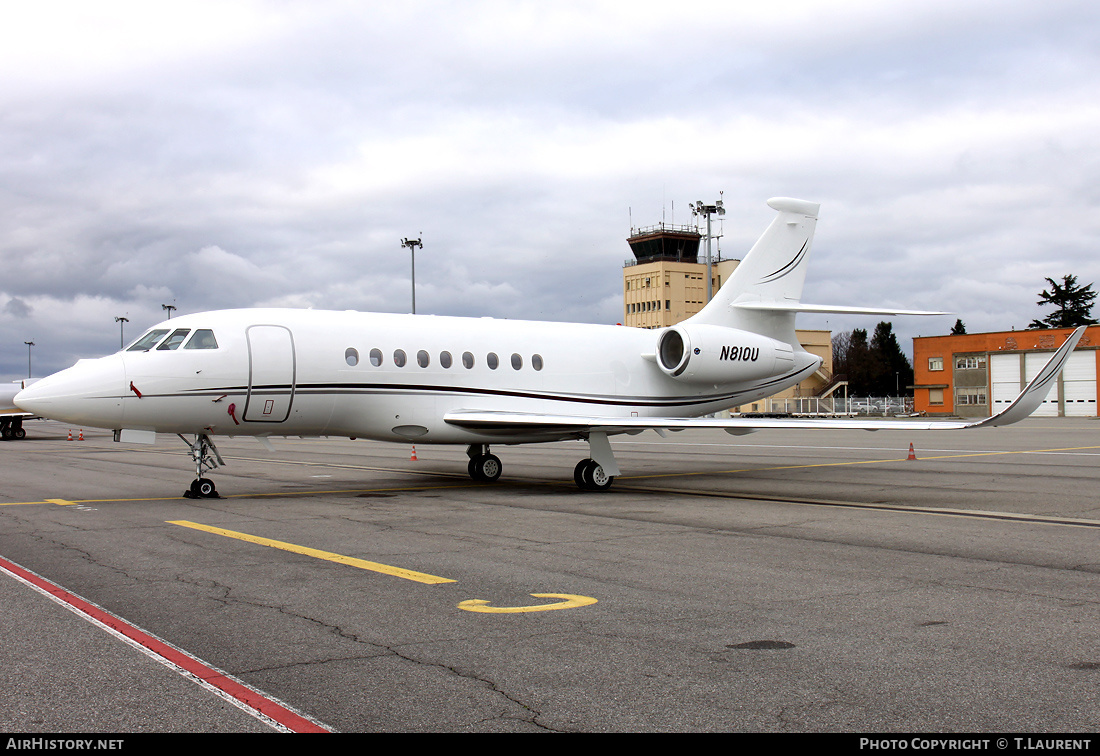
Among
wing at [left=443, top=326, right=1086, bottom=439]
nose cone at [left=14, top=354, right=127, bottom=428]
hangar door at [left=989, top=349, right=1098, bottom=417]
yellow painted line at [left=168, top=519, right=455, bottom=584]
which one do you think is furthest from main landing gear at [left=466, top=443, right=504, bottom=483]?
hangar door at [left=989, top=349, right=1098, bottom=417]

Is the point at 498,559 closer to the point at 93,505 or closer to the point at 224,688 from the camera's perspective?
the point at 224,688

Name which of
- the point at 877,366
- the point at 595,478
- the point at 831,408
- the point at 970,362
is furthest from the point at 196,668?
the point at 877,366

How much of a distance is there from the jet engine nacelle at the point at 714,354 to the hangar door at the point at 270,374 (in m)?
8.48

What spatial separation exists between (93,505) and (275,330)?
4103mm

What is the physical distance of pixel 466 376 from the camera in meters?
17.6

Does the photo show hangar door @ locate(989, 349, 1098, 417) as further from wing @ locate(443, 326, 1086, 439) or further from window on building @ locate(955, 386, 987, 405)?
wing @ locate(443, 326, 1086, 439)

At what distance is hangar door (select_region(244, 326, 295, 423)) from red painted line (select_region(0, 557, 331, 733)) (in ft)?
25.6

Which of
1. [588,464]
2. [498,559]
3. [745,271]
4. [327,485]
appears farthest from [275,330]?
[745,271]

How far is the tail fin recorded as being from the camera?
21.3 metres

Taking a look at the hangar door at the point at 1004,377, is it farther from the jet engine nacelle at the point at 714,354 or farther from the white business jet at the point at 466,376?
the jet engine nacelle at the point at 714,354

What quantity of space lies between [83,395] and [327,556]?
713 centimetres

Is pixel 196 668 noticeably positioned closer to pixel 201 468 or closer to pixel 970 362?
pixel 201 468

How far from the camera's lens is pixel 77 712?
4.43 meters

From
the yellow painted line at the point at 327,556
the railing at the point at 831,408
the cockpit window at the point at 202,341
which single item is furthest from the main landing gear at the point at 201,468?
the railing at the point at 831,408
